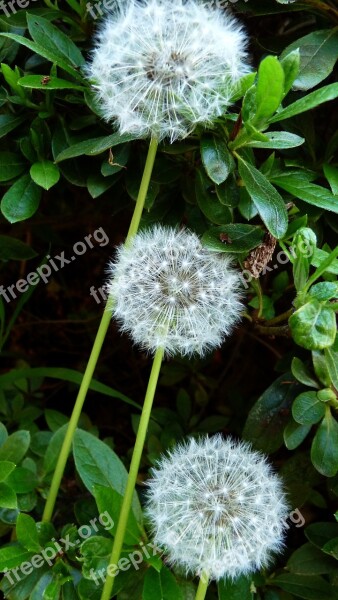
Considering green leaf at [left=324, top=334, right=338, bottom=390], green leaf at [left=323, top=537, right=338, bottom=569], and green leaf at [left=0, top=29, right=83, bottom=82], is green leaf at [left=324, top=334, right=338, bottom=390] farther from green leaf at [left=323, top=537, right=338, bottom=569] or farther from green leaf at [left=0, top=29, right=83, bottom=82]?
green leaf at [left=0, top=29, right=83, bottom=82]

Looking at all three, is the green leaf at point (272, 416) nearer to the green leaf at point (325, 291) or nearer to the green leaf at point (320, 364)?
the green leaf at point (320, 364)

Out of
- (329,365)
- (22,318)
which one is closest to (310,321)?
(329,365)

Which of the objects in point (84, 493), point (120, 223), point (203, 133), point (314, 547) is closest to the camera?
point (203, 133)

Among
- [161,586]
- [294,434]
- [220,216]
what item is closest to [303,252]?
[220,216]

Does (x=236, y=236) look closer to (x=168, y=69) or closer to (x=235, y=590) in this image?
(x=168, y=69)

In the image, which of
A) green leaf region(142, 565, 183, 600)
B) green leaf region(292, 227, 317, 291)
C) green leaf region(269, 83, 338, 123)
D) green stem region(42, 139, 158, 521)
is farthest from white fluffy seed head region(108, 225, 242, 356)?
green leaf region(142, 565, 183, 600)

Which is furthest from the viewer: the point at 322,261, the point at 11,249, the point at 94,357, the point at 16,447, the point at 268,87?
the point at 11,249

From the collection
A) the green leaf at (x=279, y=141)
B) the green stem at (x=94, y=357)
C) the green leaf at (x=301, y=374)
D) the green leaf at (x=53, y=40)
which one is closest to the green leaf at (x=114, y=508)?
the green stem at (x=94, y=357)

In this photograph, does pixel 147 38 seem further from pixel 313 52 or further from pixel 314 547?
pixel 314 547
